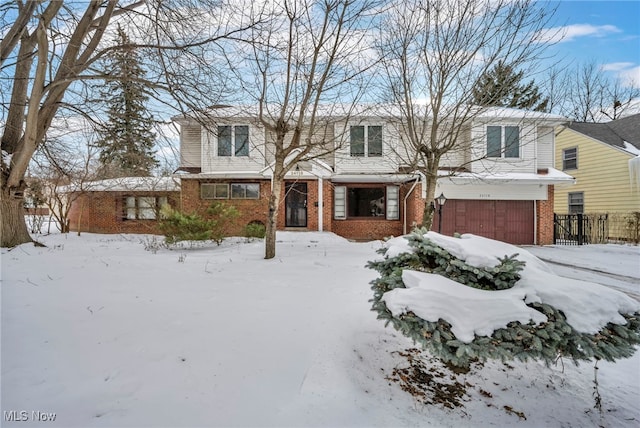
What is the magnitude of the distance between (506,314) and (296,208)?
38.6 ft

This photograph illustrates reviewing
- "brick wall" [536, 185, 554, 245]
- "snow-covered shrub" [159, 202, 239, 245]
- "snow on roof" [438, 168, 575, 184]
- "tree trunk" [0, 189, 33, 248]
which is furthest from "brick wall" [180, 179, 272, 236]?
"brick wall" [536, 185, 554, 245]

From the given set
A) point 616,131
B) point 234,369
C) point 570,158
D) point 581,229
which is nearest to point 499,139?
point 581,229

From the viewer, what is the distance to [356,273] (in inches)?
219

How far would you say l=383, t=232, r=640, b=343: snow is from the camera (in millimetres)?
2088

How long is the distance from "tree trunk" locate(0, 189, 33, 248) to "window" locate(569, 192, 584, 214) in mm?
21985

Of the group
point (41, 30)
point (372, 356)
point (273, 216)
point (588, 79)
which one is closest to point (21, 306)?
point (372, 356)

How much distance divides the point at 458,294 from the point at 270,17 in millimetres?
6420

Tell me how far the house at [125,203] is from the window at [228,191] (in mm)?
1928

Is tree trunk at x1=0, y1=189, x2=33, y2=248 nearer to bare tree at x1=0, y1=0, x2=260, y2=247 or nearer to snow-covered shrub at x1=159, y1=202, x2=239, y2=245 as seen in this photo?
bare tree at x1=0, y1=0, x2=260, y2=247

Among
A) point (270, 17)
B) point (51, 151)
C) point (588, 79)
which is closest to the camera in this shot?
point (270, 17)

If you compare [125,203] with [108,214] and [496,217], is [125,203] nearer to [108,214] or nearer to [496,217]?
[108,214]

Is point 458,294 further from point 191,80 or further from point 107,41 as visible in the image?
point 107,41

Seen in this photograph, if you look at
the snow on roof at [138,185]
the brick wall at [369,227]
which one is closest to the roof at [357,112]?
the brick wall at [369,227]
